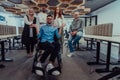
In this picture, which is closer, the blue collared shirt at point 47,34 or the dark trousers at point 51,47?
the dark trousers at point 51,47

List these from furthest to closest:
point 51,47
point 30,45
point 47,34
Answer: point 30,45 < point 47,34 < point 51,47

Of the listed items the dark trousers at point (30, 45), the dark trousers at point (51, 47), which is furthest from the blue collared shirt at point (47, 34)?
the dark trousers at point (30, 45)

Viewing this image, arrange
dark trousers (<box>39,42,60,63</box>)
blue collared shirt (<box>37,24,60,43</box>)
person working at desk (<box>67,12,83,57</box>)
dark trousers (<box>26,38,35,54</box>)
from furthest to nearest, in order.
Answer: person working at desk (<box>67,12,83,57</box>) → dark trousers (<box>26,38,35,54</box>) → blue collared shirt (<box>37,24,60,43</box>) → dark trousers (<box>39,42,60,63</box>)

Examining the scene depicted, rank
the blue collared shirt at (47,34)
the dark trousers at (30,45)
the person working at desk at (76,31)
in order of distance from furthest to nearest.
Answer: the person working at desk at (76,31) → the dark trousers at (30,45) → the blue collared shirt at (47,34)

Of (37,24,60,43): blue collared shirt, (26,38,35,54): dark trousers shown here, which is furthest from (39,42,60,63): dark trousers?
(26,38,35,54): dark trousers

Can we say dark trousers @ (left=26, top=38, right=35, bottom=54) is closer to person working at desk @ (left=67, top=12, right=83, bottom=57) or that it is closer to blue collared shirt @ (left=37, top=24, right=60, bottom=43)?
person working at desk @ (left=67, top=12, right=83, bottom=57)

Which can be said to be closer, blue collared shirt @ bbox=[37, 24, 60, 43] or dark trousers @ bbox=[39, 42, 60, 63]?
dark trousers @ bbox=[39, 42, 60, 63]

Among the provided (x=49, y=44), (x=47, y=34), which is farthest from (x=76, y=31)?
(x=49, y=44)

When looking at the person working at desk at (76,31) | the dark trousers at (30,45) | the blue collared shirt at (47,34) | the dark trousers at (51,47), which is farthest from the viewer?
the person working at desk at (76,31)

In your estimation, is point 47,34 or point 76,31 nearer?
point 47,34

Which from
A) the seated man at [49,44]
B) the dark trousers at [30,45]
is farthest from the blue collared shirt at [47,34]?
the dark trousers at [30,45]

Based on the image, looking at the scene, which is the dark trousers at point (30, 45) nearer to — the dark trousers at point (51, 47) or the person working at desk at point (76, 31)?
the person working at desk at point (76, 31)

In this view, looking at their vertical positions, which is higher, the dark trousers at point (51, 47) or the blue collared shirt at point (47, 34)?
the blue collared shirt at point (47, 34)

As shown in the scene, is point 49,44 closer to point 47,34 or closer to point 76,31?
point 47,34
